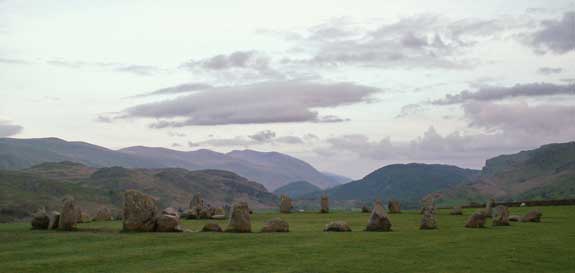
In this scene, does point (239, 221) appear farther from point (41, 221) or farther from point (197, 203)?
point (197, 203)

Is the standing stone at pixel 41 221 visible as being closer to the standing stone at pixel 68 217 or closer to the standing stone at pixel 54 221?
the standing stone at pixel 54 221

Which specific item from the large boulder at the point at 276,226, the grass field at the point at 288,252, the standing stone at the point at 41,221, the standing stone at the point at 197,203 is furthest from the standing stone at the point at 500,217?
the standing stone at the point at 41,221

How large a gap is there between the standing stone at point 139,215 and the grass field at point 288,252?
3.28 feet

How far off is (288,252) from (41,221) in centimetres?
1930

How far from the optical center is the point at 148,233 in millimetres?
32906

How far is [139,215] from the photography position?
113 feet

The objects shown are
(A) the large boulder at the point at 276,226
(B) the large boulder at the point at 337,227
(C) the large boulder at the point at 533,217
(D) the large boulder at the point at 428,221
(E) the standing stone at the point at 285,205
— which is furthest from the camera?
(E) the standing stone at the point at 285,205

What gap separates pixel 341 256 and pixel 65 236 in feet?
49.7

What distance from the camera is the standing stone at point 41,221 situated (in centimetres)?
3703

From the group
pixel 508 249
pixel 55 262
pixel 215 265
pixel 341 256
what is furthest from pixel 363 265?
pixel 55 262

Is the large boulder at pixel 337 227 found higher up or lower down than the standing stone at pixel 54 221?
lower down

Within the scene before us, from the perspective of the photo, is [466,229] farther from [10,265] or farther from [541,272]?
[10,265]

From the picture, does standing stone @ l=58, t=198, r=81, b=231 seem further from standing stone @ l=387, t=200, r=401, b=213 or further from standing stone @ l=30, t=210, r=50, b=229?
standing stone @ l=387, t=200, r=401, b=213

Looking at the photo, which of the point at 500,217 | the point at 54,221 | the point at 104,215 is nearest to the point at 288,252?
the point at 54,221
